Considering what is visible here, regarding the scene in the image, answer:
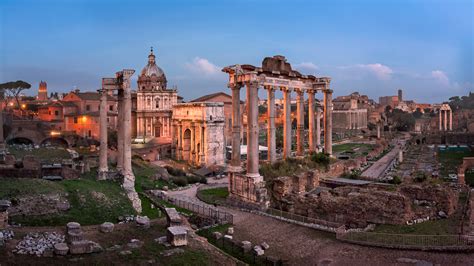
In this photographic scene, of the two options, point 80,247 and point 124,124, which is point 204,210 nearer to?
point 124,124

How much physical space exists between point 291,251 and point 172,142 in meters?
40.1

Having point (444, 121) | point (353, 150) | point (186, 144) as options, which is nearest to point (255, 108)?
point (186, 144)

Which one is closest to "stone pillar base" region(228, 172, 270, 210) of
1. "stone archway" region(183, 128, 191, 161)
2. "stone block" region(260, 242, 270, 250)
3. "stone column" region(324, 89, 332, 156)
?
"stone block" region(260, 242, 270, 250)

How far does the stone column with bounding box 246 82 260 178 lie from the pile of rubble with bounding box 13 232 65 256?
10.9 m

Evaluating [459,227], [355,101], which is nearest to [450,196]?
[459,227]

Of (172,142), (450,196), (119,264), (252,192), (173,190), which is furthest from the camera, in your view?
(172,142)

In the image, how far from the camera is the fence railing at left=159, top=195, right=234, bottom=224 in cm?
2078

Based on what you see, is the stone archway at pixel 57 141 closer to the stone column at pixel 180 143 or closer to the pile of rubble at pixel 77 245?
the stone column at pixel 180 143

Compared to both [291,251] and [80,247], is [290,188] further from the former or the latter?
[80,247]

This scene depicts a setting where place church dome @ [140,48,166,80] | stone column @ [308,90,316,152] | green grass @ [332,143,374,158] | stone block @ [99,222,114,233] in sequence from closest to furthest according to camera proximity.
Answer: stone block @ [99,222,114,233] < stone column @ [308,90,316,152] < green grass @ [332,143,374,158] < church dome @ [140,48,166,80]

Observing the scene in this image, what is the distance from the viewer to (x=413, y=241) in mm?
16781

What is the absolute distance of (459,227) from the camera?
1819cm

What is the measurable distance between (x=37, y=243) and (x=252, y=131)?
12.7 metres

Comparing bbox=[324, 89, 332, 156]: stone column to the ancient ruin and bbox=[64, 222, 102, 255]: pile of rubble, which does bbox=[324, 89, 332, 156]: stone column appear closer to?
the ancient ruin
